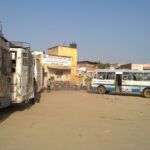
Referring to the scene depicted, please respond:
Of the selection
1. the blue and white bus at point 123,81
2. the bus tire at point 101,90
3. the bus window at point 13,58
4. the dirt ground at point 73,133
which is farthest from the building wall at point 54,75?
the dirt ground at point 73,133

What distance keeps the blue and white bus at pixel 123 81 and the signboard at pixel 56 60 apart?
6426 millimetres

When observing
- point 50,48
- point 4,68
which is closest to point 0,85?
point 4,68

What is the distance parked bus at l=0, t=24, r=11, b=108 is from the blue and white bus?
38.4 feet

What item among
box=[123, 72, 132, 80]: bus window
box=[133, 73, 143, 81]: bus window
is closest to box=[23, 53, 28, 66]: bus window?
box=[123, 72, 132, 80]: bus window

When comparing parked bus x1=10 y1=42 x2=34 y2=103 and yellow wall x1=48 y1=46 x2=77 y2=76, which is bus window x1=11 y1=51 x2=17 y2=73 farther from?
yellow wall x1=48 y1=46 x2=77 y2=76

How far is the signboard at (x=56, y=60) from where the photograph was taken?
21.9m

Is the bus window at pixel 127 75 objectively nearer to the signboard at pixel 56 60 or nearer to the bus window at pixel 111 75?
the bus window at pixel 111 75

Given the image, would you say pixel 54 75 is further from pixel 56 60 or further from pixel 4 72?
pixel 4 72

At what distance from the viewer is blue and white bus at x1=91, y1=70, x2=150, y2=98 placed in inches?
631

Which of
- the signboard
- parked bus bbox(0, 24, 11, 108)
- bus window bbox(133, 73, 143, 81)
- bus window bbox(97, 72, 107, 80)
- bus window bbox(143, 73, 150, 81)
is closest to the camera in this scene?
parked bus bbox(0, 24, 11, 108)

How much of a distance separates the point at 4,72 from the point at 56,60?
15.6 m

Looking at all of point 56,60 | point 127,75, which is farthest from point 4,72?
point 56,60

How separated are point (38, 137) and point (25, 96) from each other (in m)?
3.73

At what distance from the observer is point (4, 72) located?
699 centimetres
